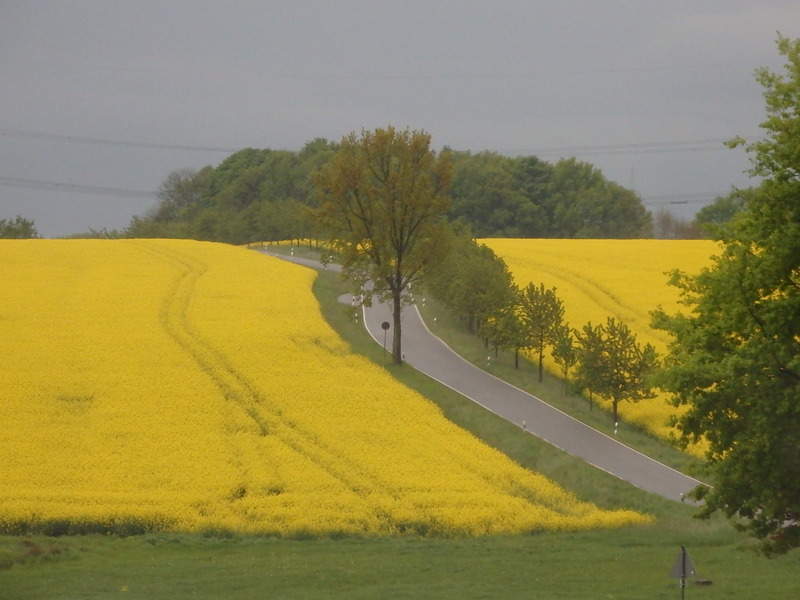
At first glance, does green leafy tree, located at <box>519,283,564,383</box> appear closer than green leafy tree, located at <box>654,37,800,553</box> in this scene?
No

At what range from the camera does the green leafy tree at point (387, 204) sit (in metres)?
43.8

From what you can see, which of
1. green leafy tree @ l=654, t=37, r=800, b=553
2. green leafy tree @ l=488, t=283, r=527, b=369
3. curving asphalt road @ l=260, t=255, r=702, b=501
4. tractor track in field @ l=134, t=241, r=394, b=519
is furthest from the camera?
green leafy tree @ l=488, t=283, r=527, b=369

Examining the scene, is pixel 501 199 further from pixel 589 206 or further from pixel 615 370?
pixel 615 370

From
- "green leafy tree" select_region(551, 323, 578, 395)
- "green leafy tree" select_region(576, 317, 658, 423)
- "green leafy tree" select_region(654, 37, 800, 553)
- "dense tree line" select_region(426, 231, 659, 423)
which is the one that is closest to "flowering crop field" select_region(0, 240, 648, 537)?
"green leafy tree" select_region(576, 317, 658, 423)

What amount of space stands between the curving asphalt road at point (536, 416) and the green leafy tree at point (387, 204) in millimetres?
2997

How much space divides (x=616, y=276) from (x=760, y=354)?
161 ft

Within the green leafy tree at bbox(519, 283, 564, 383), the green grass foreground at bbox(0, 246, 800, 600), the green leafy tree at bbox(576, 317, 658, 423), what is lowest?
the green grass foreground at bbox(0, 246, 800, 600)

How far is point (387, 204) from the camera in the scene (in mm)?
44375

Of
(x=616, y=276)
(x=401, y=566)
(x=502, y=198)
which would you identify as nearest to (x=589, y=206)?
(x=502, y=198)

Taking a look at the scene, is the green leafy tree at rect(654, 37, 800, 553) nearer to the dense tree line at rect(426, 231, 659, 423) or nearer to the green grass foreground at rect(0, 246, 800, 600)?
the green grass foreground at rect(0, 246, 800, 600)

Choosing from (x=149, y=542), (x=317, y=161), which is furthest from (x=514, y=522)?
(x=317, y=161)

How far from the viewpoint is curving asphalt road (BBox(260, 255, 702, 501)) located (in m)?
30.2

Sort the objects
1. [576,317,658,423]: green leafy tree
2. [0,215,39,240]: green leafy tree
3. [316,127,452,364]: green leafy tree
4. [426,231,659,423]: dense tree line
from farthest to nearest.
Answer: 1. [0,215,39,240]: green leafy tree
2. [316,127,452,364]: green leafy tree
3. [426,231,659,423]: dense tree line
4. [576,317,658,423]: green leafy tree

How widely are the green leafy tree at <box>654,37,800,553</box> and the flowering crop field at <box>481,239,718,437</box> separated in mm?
20808
